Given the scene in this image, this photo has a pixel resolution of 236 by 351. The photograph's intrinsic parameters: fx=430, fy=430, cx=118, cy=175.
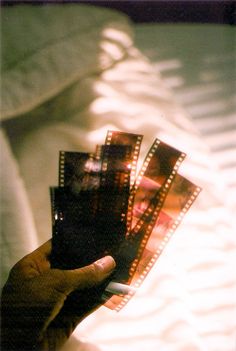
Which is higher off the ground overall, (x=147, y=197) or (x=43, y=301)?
(x=147, y=197)

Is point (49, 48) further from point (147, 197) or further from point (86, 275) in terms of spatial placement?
point (86, 275)

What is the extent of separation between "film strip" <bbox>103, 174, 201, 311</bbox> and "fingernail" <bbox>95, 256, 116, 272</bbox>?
5 cm

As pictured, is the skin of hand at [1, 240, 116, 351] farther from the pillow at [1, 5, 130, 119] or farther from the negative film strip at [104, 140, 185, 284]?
the pillow at [1, 5, 130, 119]

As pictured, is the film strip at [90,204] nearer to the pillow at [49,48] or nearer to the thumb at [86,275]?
the thumb at [86,275]

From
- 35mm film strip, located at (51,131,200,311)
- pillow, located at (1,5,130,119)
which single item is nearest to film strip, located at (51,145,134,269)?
35mm film strip, located at (51,131,200,311)

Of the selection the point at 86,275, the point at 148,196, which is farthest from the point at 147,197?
the point at 86,275

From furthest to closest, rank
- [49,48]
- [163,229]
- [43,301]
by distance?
[49,48] < [163,229] < [43,301]

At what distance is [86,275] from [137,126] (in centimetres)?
41

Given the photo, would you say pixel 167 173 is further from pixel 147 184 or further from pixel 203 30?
pixel 203 30

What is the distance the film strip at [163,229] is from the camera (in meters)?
0.96

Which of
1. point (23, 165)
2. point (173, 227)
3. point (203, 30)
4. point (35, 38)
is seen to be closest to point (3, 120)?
point (23, 165)

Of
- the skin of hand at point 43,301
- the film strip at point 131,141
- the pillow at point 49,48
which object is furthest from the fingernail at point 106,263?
the pillow at point 49,48

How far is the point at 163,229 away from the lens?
1.03m

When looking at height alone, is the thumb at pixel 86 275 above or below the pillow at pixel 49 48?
below
